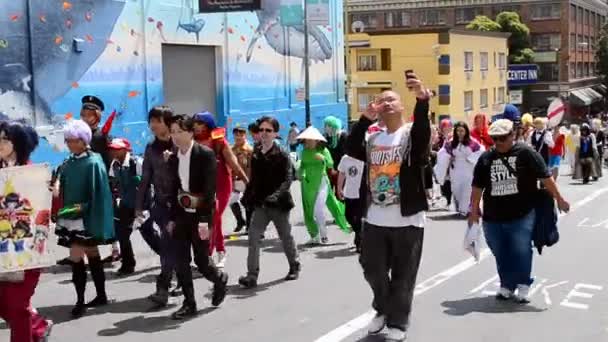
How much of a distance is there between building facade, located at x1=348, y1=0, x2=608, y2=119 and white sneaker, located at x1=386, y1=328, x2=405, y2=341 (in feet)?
203

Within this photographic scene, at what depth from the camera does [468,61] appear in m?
52.5

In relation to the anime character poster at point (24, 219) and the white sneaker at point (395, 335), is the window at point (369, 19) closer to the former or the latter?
the white sneaker at point (395, 335)

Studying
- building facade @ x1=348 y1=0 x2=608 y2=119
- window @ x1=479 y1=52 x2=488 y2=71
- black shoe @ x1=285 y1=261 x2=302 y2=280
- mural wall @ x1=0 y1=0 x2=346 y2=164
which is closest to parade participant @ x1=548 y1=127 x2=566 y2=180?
mural wall @ x1=0 y1=0 x2=346 y2=164

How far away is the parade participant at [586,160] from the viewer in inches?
894

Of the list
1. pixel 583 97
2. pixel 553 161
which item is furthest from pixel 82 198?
pixel 583 97

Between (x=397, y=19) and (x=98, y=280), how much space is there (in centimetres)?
6356

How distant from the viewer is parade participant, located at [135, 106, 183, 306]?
746cm

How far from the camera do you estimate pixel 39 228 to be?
5.67m

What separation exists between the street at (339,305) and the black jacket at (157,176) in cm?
98

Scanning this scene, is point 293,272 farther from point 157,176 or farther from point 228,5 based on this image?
point 228,5

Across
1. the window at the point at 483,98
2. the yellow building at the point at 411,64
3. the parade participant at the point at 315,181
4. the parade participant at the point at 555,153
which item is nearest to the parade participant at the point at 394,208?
the parade participant at the point at 315,181

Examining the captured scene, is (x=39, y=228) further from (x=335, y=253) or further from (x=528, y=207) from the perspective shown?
(x=335, y=253)

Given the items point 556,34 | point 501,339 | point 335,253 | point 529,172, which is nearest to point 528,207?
point 529,172

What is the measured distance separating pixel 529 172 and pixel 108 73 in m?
12.8
